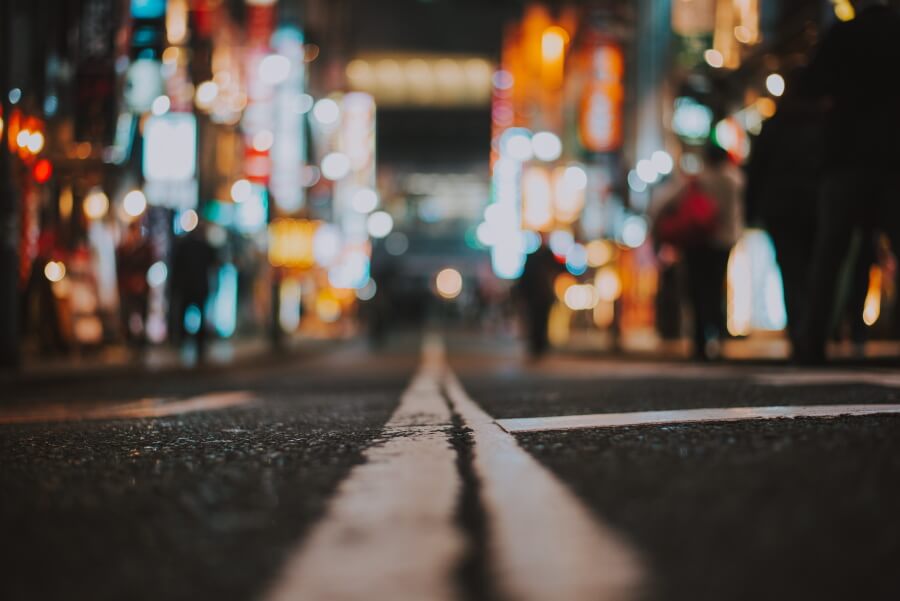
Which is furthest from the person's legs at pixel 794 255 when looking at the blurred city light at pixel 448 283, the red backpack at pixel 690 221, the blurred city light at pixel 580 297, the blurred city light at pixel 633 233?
the blurred city light at pixel 448 283

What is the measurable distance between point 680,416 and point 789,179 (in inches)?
196

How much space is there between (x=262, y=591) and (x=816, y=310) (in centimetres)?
611

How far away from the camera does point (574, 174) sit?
37.3 meters

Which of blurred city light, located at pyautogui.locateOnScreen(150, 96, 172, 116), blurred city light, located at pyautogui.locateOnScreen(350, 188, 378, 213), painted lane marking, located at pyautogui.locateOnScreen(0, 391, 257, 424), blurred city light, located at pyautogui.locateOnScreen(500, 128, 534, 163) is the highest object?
blurred city light, located at pyautogui.locateOnScreen(500, 128, 534, 163)

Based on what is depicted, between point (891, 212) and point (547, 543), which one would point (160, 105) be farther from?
point (547, 543)

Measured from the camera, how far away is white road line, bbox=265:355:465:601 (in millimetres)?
1555

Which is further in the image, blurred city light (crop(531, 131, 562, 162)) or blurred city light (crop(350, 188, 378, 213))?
blurred city light (crop(350, 188, 378, 213))

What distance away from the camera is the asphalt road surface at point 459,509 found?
5.27 ft

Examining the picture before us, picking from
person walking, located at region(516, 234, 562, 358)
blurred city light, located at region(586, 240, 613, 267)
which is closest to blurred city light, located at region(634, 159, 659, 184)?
blurred city light, located at region(586, 240, 613, 267)

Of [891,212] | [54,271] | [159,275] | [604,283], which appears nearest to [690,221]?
[891,212]

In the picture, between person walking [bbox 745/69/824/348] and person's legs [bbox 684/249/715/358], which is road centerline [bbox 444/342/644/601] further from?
person's legs [bbox 684/249/715/358]

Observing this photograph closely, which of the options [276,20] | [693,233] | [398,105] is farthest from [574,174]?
[398,105]

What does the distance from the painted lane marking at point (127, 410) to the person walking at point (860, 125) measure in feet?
11.8

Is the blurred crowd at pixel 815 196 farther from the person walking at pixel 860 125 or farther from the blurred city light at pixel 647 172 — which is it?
the blurred city light at pixel 647 172
